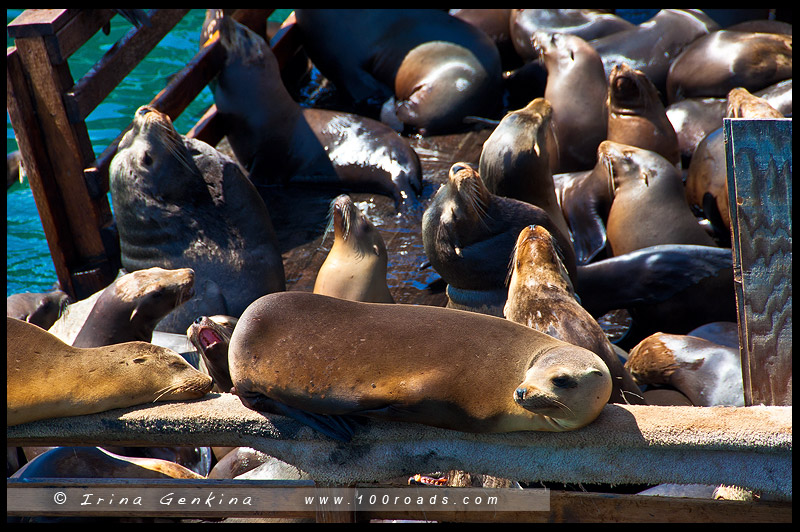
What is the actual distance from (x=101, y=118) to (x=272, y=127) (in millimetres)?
3749

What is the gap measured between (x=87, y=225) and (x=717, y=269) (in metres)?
→ 3.76

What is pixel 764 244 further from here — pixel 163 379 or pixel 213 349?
pixel 213 349

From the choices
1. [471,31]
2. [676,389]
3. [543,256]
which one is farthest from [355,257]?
[471,31]

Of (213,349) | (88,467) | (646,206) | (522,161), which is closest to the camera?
(88,467)

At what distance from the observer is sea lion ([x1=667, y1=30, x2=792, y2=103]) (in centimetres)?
524

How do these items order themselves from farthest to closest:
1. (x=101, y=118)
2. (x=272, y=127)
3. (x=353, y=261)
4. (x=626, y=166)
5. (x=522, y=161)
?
(x=101, y=118) < (x=272, y=127) < (x=626, y=166) < (x=522, y=161) < (x=353, y=261)

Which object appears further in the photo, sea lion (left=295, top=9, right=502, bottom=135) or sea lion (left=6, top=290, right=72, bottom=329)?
sea lion (left=295, top=9, right=502, bottom=135)

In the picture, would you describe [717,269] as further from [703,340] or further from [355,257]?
[355,257]

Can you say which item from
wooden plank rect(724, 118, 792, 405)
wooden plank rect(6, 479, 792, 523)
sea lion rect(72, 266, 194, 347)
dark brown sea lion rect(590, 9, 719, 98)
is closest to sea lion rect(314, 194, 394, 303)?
sea lion rect(72, 266, 194, 347)

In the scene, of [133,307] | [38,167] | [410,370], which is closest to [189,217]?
[133,307]

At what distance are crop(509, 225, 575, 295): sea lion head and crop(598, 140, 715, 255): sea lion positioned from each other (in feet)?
4.51

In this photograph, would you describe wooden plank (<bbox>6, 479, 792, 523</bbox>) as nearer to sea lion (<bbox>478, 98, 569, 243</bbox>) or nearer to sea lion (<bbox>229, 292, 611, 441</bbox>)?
sea lion (<bbox>229, 292, 611, 441</bbox>)

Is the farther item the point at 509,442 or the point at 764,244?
the point at 764,244

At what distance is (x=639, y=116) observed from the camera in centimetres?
486
